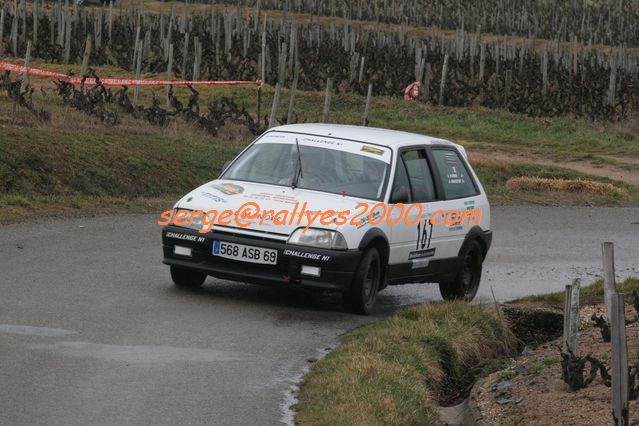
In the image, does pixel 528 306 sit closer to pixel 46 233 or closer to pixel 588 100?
pixel 46 233

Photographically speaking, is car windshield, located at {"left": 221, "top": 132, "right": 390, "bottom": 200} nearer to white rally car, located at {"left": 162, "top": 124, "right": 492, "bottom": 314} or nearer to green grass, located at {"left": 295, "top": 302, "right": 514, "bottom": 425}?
white rally car, located at {"left": 162, "top": 124, "right": 492, "bottom": 314}

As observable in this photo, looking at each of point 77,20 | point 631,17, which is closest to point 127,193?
point 77,20

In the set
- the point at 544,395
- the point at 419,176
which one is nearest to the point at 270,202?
the point at 419,176

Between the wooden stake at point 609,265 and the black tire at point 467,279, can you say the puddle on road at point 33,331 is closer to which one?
the wooden stake at point 609,265

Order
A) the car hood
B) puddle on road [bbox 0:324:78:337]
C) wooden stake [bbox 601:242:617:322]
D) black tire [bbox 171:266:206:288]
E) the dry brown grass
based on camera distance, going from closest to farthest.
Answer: wooden stake [bbox 601:242:617:322] → puddle on road [bbox 0:324:78:337] → the car hood → black tire [bbox 171:266:206:288] → the dry brown grass

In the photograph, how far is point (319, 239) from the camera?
38.3ft

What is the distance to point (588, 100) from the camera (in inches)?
1800

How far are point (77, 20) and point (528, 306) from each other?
43.6 metres

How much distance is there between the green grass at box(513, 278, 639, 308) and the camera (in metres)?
13.5

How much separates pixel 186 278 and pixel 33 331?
9.24ft

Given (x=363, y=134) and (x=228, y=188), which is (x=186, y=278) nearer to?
(x=228, y=188)

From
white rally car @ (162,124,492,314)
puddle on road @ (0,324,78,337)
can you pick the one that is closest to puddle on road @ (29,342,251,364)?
puddle on road @ (0,324,78,337)

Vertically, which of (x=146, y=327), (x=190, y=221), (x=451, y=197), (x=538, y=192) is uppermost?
(x=451, y=197)

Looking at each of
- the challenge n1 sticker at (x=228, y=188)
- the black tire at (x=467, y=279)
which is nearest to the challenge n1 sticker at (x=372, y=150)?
the challenge n1 sticker at (x=228, y=188)
